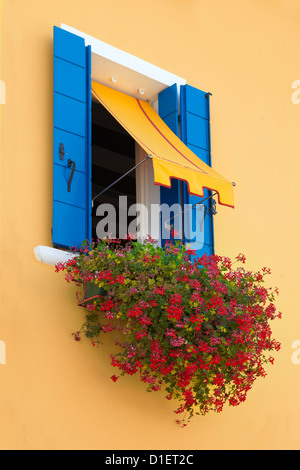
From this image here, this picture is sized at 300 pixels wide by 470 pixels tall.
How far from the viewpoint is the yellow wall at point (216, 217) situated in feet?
17.9

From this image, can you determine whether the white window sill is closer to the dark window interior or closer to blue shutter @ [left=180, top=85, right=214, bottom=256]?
blue shutter @ [left=180, top=85, right=214, bottom=256]

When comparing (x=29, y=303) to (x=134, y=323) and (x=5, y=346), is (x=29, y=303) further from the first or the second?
(x=134, y=323)

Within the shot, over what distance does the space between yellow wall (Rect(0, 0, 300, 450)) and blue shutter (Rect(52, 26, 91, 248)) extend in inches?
4.0

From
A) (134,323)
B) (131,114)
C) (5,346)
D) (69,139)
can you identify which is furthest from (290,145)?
A: (5,346)

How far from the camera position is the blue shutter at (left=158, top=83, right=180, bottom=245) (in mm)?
6738

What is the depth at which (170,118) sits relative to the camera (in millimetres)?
7012

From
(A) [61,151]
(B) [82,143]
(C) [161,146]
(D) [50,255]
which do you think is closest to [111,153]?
(C) [161,146]

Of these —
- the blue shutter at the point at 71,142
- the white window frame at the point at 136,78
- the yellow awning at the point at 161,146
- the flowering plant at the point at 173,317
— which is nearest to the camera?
the flowering plant at the point at 173,317

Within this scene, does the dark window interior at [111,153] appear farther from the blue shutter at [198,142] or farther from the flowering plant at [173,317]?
the flowering plant at [173,317]

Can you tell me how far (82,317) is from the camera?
577cm

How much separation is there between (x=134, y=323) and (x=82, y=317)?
1.67ft

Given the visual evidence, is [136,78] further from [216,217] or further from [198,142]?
[216,217]

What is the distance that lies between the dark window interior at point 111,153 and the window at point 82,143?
4.52 ft

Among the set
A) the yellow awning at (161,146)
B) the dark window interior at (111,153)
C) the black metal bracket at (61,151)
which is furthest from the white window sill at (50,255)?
the dark window interior at (111,153)
